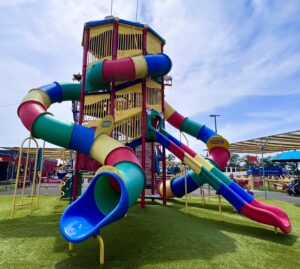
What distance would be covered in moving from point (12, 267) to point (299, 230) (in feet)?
23.6

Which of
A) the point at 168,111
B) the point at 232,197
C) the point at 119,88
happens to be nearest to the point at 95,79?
the point at 119,88

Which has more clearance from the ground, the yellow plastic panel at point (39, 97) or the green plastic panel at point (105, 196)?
the yellow plastic panel at point (39, 97)

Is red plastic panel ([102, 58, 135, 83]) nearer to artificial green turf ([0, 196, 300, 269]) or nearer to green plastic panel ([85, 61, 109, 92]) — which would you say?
green plastic panel ([85, 61, 109, 92])

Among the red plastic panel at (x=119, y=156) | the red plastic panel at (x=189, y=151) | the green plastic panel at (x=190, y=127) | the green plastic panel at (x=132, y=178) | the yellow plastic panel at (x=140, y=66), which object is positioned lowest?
the green plastic panel at (x=132, y=178)

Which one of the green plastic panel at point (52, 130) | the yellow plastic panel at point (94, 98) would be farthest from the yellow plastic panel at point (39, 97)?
the yellow plastic panel at point (94, 98)

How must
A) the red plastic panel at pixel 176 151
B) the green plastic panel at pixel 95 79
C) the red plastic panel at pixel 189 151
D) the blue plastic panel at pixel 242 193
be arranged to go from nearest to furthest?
the blue plastic panel at pixel 242 193, the green plastic panel at pixel 95 79, the red plastic panel at pixel 176 151, the red plastic panel at pixel 189 151

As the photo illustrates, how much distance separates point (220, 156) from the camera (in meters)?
11.4

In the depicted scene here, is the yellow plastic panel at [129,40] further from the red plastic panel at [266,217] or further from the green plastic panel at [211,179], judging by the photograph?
the red plastic panel at [266,217]

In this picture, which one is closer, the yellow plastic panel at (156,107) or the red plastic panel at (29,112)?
the red plastic panel at (29,112)

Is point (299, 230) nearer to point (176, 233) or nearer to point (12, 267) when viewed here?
point (176, 233)

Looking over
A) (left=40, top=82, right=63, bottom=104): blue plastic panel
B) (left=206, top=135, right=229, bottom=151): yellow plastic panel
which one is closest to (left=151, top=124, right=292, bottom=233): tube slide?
(left=206, top=135, right=229, bottom=151): yellow plastic panel

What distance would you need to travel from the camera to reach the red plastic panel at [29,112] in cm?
763

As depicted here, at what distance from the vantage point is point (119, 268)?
3967 millimetres

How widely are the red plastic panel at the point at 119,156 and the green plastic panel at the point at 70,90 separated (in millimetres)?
4924
